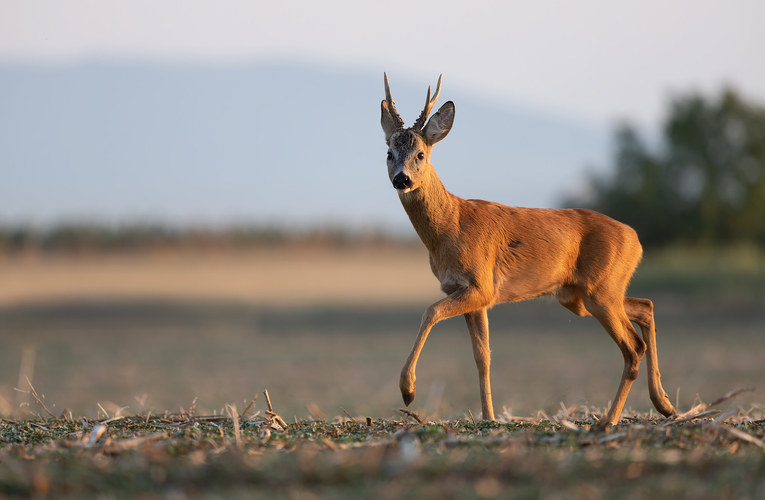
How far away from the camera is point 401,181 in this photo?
6.30 m

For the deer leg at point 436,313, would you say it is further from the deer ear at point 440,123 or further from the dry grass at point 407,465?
the deer ear at point 440,123

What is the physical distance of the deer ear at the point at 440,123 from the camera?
266 inches

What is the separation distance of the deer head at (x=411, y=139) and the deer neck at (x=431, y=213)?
104 millimetres

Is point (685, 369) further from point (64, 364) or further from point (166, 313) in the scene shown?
point (166, 313)

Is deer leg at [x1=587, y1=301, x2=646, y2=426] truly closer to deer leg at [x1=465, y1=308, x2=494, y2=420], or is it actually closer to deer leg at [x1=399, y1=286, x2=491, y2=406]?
deer leg at [x1=465, y1=308, x2=494, y2=420]

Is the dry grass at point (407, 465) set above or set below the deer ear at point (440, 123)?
below

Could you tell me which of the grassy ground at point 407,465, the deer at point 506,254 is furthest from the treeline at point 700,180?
the grassy ground at point 407,465

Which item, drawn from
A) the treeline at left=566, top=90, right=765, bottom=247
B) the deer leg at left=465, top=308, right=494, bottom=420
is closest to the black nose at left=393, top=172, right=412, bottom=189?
the deer leg at left=465, top=308, right=494, bottom=420

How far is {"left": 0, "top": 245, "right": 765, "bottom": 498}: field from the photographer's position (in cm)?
356

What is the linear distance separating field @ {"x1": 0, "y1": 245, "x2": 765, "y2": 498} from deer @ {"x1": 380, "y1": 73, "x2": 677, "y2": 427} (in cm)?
70

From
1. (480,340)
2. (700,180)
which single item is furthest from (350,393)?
(700,180)

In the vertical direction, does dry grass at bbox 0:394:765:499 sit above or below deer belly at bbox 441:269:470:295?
below

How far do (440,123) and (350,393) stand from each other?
803cm

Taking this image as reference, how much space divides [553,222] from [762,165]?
929 inches
